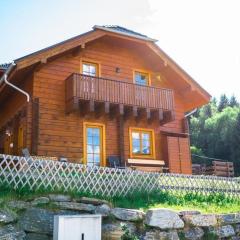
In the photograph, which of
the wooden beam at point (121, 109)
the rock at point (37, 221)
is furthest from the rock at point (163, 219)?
the wooden beam at point (121, 109)

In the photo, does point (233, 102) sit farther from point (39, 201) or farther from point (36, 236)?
point (36, 236)

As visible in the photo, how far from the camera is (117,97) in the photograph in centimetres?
1711

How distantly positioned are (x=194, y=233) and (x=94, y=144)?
7902 millimetres

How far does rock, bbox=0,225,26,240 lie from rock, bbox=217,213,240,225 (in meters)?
5.23

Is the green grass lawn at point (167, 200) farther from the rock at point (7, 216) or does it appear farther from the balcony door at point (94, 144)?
the balcony door at point (94, 144)

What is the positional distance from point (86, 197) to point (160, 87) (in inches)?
405

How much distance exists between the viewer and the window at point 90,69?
1811 centimetres

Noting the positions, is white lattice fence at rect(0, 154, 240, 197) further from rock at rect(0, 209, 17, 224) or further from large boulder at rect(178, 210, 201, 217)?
large boulder at rect(178, 210, 201, 217)

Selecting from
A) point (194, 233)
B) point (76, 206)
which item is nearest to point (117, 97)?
point (76, 206)

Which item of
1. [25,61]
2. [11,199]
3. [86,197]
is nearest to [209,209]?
[86,197]

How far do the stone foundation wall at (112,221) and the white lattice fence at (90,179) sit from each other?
1.02 metres

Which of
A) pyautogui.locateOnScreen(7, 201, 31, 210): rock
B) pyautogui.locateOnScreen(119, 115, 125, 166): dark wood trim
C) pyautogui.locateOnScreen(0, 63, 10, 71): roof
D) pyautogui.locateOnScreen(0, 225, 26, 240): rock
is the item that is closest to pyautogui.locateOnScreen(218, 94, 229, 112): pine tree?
pyautogui.locateOnScreen(119, 115, 125, 166): dark wood trim

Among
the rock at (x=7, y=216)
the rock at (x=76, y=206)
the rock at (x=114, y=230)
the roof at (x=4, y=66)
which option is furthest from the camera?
the roof at (x=4, y=66)

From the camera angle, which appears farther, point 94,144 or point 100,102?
point 94,144
